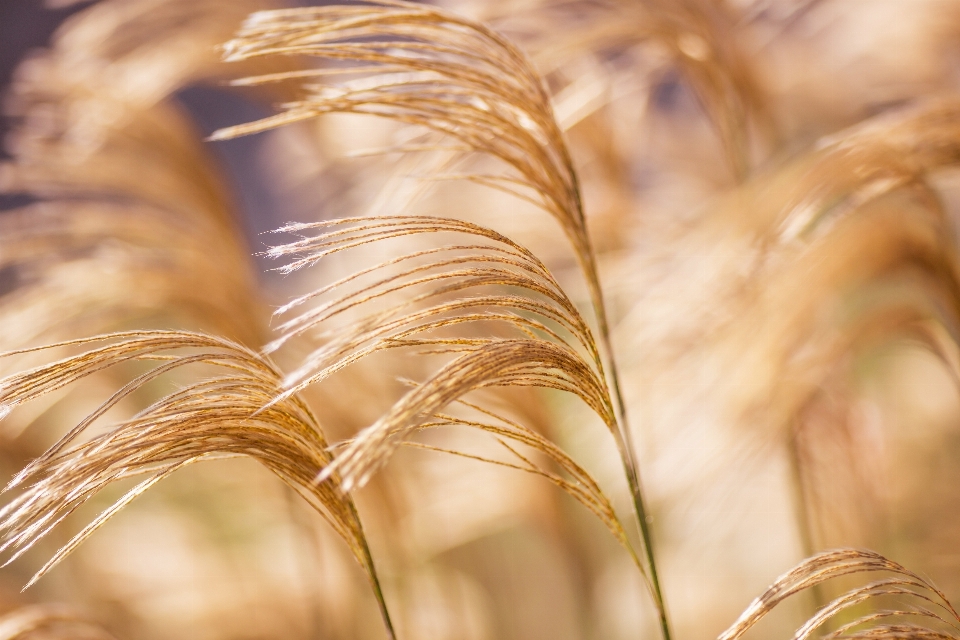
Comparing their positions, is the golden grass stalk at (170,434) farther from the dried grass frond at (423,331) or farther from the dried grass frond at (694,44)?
the dried grass frond at (694,44)

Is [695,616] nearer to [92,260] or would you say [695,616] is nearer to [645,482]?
[645,482]

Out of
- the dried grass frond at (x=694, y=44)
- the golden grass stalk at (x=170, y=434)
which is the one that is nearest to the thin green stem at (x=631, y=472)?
the golden grass stalk at (x=170, y=434)

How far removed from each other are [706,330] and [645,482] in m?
0.40

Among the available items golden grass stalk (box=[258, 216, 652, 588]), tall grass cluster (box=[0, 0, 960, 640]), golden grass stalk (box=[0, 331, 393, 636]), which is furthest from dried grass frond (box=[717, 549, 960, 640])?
golden grass stalk (box=[0, 331, 393, 636])

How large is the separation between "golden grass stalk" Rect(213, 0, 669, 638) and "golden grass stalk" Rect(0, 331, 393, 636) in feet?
0.51

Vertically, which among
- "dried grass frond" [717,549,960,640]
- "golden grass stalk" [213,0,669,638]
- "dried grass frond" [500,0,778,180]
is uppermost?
"dried grass frond" [500,0,778,180]

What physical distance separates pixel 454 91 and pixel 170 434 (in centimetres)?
32

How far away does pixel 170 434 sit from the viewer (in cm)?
47

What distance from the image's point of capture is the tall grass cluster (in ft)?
1.61

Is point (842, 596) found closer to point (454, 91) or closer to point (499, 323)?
point (454, 91)

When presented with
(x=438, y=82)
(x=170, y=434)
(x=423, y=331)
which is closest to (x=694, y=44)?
(x=438, y=82)

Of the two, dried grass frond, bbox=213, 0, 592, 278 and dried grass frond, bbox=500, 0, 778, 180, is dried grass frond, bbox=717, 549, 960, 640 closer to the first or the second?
dried grass frond, bbox=213, 0, 592, 278

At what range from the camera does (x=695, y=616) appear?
199cm

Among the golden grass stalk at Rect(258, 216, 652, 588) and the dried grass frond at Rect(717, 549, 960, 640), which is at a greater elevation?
A: the golden grass stalk at Rect(258, 216, 652, 588)
